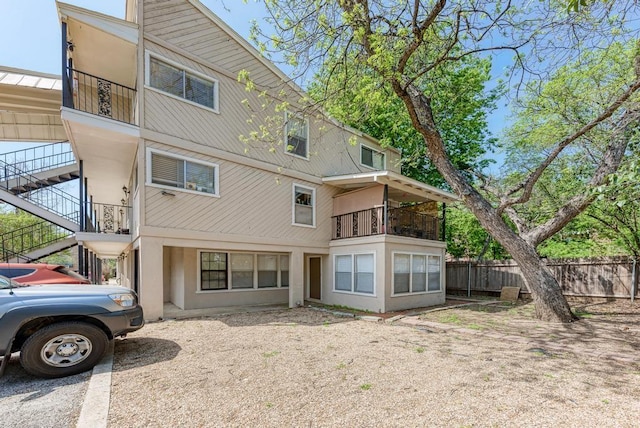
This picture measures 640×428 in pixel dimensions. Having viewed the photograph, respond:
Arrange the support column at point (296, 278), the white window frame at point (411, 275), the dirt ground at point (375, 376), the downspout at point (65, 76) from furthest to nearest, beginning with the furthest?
the support column at point (296, 278) → the white window frame at point (411, 275) → the downspout at point (65, 76) → the dirt ground at point (375, 376)

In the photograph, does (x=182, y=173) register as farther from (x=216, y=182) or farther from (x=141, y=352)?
(x=141, y=352)

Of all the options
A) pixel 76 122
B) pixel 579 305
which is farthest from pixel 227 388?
pixel 579 305

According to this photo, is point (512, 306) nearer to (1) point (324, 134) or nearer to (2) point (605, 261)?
(2) point (605, 261)

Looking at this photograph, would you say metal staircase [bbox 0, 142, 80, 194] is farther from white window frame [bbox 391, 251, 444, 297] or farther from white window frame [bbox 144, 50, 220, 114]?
white window frame [bbox 391, 251, 444, 297]

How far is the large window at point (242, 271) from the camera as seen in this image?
417 inches

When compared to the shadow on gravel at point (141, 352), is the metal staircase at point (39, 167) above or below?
above

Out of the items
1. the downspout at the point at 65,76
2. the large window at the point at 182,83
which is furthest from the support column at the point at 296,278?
the downspout at the point at 65,76

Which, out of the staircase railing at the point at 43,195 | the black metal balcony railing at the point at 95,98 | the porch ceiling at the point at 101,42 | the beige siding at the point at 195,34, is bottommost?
the staircase railing at the point at 43,195

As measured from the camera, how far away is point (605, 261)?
11.7 m

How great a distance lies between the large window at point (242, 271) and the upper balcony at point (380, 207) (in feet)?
8.11

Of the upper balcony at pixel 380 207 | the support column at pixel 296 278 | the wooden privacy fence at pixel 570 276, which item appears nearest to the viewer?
the upper balcony at pixel 380 207

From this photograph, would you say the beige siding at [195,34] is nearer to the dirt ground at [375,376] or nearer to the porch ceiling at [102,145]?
the porch ceiling at [102,145]

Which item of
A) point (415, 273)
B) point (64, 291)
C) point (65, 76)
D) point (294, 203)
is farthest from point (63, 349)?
point (415, 273)

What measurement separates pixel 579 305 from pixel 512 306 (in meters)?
2.35
